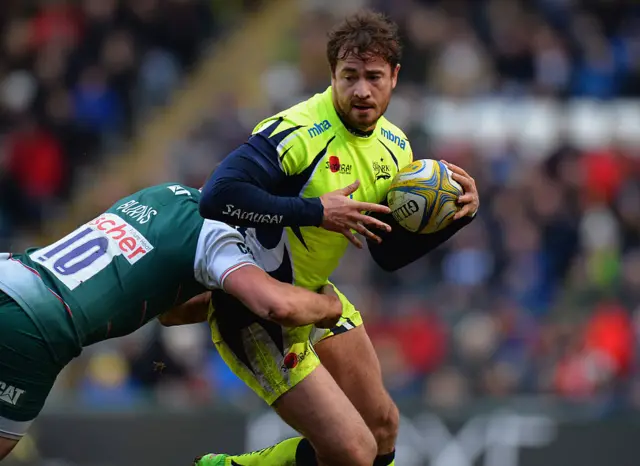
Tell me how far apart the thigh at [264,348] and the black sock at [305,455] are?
0.35 metres

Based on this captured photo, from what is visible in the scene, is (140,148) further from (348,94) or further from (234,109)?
(348,94)

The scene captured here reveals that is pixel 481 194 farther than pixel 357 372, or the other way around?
A: pixel 481 194

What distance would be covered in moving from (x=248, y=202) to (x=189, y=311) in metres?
1.11

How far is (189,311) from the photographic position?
6664 mm

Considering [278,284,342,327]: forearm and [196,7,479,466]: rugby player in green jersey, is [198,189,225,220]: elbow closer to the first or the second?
[196,7,479,466]: rugby player in green jersey

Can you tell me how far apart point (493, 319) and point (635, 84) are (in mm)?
4577

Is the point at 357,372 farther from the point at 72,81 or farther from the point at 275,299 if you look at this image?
the point at 72,81

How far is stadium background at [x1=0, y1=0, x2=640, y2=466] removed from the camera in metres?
11.0

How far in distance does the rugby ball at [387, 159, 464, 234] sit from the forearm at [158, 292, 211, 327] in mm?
1171

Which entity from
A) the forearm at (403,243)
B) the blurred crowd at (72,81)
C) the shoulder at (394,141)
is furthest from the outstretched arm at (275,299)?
the blurred crowd at (72,81)

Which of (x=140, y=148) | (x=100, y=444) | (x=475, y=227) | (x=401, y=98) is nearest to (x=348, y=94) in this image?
(x=100, y=444)

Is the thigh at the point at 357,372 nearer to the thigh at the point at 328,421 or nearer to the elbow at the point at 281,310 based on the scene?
the thigh at the point at 328,421

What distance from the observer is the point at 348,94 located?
6.15 metres

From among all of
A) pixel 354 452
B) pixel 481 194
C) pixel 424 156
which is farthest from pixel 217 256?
pixel 481 194
